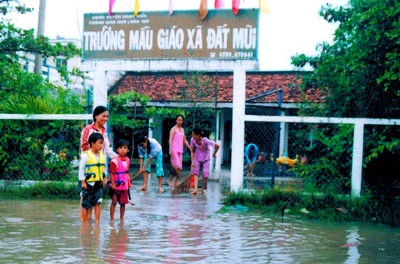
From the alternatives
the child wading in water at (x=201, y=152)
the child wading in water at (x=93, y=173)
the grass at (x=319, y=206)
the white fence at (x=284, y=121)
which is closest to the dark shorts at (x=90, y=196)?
the child wading in water at (x=93, y=173)

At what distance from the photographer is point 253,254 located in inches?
242

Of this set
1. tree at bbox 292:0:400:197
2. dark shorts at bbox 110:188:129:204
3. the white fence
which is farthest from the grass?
dark shorts at bbox 110:188:129:204

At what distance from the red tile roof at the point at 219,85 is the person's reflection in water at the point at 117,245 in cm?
1237

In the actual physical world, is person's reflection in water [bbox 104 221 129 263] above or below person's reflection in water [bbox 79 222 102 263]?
below

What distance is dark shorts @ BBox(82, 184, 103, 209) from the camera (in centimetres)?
766

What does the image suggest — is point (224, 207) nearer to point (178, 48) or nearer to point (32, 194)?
point (178, 48)

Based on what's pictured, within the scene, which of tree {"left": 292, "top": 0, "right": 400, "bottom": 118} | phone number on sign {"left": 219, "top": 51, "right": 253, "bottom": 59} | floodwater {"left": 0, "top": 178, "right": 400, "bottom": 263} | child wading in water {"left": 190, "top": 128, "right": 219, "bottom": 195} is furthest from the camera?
child wading in water {"left": 190, "top": 128, "right": 219, "bottom": 195}

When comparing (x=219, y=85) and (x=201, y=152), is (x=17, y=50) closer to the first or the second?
(x=201, y=152)

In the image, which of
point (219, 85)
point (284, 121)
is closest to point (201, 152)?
point (284, 121)

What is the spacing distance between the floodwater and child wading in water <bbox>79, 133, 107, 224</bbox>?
1.11 ft

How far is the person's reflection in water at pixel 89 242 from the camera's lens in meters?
5.71

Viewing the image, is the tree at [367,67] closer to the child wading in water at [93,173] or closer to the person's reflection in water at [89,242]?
the child wading in water at [93,173]

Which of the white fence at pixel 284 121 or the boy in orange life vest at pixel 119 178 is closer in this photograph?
the boy in orange life vest at pixel 119 178

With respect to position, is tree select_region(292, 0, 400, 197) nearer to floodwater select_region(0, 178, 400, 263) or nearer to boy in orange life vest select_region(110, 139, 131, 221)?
floodwater select_region(0, 178, 400, 263)
